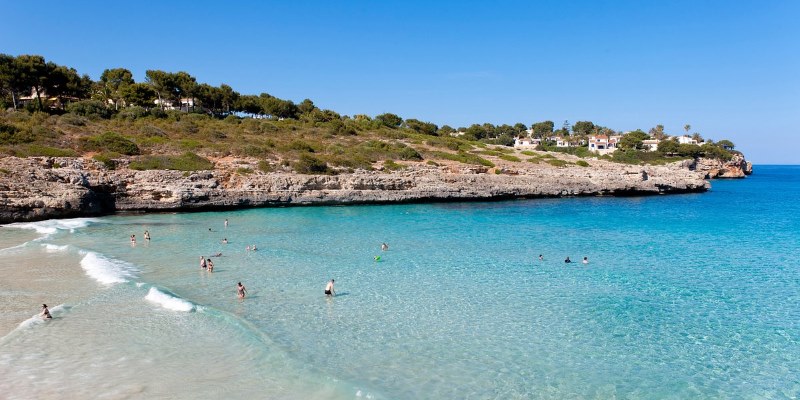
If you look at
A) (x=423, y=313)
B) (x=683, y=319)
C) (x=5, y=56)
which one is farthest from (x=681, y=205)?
(x=5, y=56)

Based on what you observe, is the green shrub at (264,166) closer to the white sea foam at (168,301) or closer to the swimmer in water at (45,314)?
the white sea foam at (168,301)

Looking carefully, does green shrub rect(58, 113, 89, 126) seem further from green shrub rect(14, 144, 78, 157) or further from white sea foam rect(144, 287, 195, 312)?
white sea foam rect(144, 287, 195, 312)

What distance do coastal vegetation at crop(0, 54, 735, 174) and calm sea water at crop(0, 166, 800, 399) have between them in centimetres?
1822

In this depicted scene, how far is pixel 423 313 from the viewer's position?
14.8 m

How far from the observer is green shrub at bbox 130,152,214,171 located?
137 ft

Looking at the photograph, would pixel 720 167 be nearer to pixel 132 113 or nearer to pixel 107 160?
pixel 132 113

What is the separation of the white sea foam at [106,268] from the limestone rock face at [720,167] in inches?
4384

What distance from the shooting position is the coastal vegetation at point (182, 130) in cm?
4419

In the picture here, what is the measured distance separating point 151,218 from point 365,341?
29.3 m

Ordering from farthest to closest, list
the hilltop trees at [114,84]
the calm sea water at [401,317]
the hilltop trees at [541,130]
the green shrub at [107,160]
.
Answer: the hilltop trees at [541,130]
the hilltop trees at [114,84]
the green shrub at [107,160]
the calm sea water at [401,317]

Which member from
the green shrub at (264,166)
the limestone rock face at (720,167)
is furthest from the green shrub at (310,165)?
the limestone rock face at (720,167)

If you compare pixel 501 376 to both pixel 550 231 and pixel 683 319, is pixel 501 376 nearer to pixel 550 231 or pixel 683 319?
pixel 683 319

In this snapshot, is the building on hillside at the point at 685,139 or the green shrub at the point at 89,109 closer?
the green shrub at the point at 89,109

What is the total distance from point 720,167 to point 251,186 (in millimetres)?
108954
